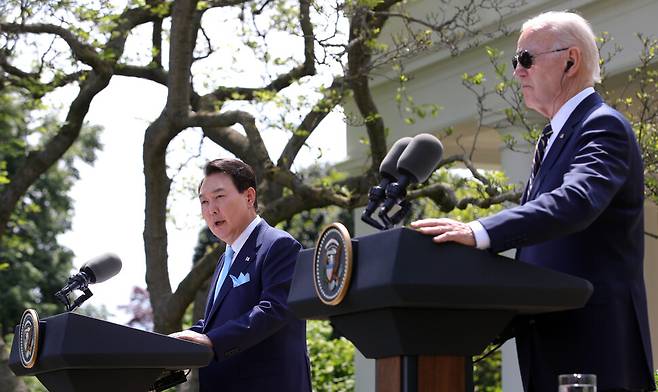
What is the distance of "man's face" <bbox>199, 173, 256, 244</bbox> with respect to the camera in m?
4.76

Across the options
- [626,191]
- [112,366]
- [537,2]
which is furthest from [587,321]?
[537,2]

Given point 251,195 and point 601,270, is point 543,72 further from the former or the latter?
point 251,195

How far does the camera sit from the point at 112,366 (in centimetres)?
387

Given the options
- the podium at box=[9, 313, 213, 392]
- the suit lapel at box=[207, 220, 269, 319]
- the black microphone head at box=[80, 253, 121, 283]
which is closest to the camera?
the podium at box=[9, 313, 213, 392]

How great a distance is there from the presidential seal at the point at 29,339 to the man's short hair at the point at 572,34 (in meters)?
1.89

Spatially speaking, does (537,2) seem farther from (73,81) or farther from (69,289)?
(69,289)

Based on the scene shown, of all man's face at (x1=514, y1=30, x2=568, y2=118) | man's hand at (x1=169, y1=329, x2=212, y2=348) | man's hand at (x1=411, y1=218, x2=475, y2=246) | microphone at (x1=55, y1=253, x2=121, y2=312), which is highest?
man's face at (x1=514, y1=30, x2=568, y2=118)

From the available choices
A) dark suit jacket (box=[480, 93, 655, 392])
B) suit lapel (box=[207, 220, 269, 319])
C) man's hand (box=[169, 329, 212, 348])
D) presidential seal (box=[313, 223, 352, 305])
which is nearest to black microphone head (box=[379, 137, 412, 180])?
presidential seal (box=[313, 223, 352, 305])

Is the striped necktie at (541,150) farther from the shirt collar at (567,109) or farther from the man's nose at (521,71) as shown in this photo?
the man's nose at (521,71)

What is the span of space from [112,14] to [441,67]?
117 inches

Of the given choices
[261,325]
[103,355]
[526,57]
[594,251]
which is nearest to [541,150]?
[526,57]

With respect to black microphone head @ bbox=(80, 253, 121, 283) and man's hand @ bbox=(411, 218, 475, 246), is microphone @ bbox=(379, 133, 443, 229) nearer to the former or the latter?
man's hand @ bbox=(411, 218, 475, 246)

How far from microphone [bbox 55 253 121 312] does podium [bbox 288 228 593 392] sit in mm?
1670

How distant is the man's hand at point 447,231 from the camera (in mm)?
2799
